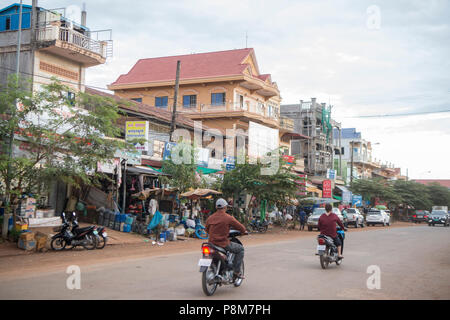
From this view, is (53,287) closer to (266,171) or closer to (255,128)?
(266,171)

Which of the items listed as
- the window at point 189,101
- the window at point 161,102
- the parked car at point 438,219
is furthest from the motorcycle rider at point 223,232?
the parked car at point 438,219

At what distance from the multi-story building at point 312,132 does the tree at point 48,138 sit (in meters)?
43.1

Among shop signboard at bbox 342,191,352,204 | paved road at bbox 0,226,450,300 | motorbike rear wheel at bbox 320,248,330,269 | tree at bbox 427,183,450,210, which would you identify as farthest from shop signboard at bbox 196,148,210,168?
tree at bbox 427,183,450,210

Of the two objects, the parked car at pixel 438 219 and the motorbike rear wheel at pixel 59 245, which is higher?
the motorbike rear wheel at pixel 59 245

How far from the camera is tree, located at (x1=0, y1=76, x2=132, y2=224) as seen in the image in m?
15.6

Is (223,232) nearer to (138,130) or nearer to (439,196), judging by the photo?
(138,130)

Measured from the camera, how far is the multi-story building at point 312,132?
59.0 m

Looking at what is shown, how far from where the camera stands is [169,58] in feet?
163

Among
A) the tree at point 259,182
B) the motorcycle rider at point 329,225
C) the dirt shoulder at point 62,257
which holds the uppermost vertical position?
the tree at point 259,182

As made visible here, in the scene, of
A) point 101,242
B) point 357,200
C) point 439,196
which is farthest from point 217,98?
point 439,196

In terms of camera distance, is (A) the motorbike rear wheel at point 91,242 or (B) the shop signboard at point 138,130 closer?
(A) the motorbike rear wheel at point 91,242

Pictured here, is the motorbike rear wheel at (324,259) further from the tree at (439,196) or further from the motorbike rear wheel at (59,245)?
the tree at (439,196)

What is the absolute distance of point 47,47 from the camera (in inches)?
930
